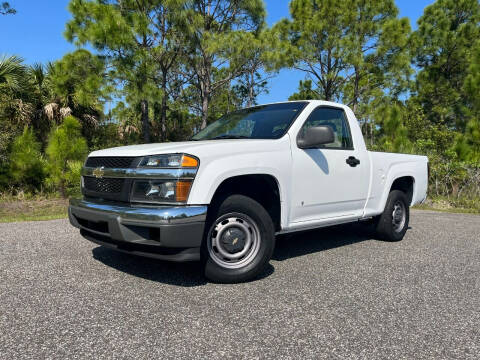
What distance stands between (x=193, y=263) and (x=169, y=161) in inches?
59.3

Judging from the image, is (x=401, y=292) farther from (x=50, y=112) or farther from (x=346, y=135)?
(x=50, y=112)

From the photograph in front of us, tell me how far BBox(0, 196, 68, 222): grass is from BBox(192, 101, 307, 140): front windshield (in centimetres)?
477

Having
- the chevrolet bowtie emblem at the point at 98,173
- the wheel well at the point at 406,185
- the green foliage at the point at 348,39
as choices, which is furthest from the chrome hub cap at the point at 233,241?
the green foliage at the point at 348,39

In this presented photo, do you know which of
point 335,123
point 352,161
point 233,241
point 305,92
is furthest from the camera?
point 305,92

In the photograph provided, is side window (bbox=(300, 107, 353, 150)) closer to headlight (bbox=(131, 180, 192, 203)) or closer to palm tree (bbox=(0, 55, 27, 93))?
headlight (bbox=(131, 180, 192, 203))

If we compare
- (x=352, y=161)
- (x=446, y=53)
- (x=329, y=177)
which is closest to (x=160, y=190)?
(x=329, y=177)

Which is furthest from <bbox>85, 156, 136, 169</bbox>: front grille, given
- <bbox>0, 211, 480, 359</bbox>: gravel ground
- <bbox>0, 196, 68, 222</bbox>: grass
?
<bbox>0, 196, 68, 222</bbox>: grass

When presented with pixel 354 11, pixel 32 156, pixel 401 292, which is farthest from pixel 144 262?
pixel 354 11

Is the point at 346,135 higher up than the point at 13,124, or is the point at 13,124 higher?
the point at 13,124

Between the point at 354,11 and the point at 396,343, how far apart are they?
21850mm

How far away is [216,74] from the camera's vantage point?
22953 mm

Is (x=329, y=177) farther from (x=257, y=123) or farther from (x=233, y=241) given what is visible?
(x=233, y=241)

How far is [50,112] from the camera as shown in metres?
14.0

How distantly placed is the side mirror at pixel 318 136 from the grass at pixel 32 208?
5.92 m
